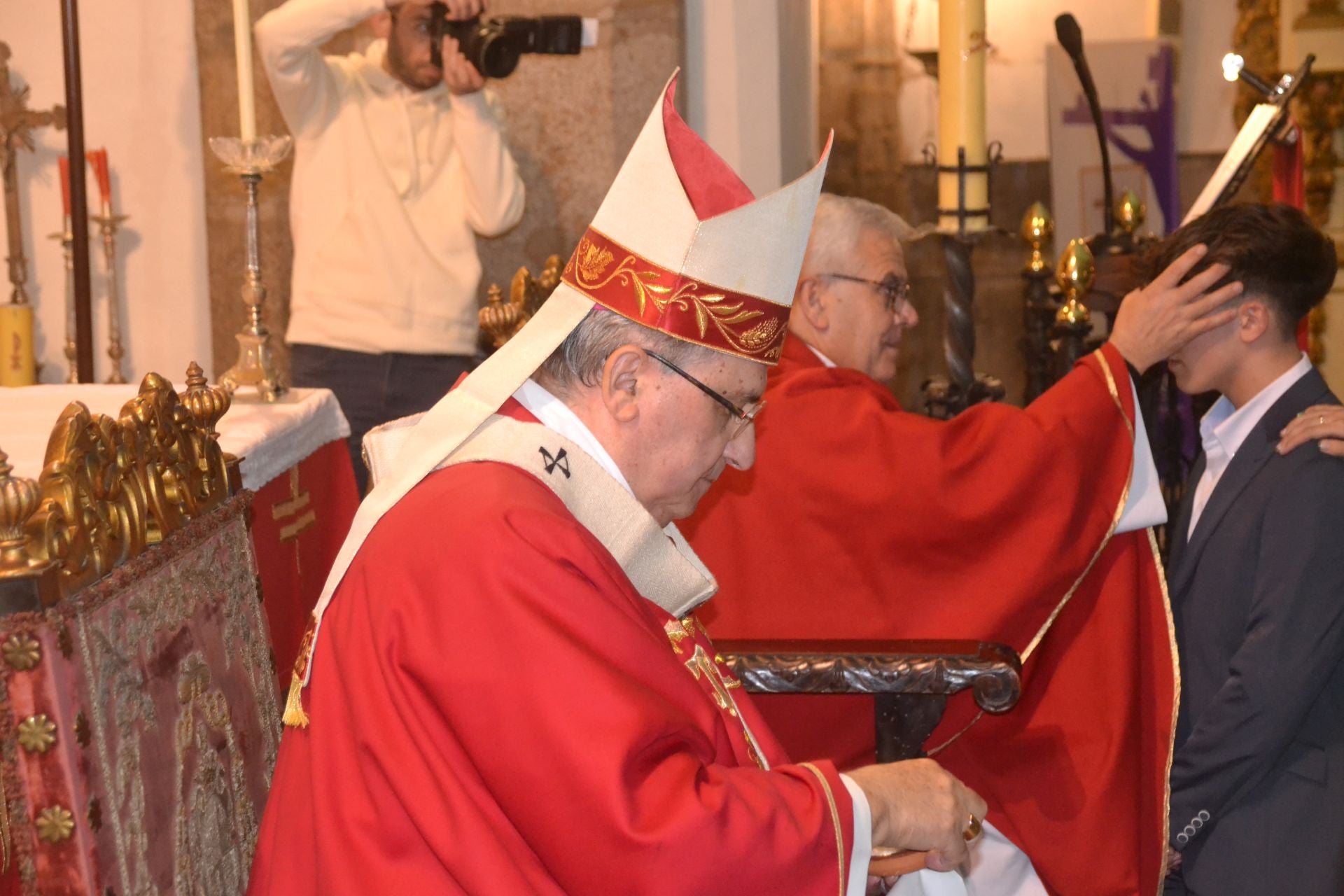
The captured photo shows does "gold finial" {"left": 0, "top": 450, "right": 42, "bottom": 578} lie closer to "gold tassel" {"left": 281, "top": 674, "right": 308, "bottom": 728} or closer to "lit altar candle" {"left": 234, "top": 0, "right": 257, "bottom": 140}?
"gold tassel" {"left": 281, "top": 674, "right": 308, "bottom": 728}

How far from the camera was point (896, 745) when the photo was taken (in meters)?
2.25

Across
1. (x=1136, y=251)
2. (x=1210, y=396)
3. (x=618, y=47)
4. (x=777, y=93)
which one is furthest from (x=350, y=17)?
(x=1210, y=396)

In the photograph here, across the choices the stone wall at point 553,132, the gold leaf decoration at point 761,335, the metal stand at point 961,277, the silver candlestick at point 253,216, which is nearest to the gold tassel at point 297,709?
the gold leaf decoration at point 761,335

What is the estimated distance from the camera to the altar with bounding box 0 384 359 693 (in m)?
2.23

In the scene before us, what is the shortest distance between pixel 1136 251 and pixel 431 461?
2.31 meters

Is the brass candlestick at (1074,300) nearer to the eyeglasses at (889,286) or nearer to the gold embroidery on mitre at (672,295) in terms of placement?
the eyeglasses at (889,286)

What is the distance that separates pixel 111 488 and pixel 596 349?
0.54 meters

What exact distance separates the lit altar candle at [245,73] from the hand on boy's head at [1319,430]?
1976 millimetres

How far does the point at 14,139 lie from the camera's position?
13.5ft

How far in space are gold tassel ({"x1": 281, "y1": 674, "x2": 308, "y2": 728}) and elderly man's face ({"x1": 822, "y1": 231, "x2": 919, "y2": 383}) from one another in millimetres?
1697

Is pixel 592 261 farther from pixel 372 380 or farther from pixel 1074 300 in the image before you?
pixel 372 380

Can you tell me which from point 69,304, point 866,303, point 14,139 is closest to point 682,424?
point 866,303

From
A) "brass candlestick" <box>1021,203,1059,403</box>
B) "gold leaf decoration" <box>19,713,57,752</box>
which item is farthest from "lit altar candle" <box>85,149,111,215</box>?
"gold leaf decoration" <box>19,713,57,752</box>

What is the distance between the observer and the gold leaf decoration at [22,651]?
129 centimetres
